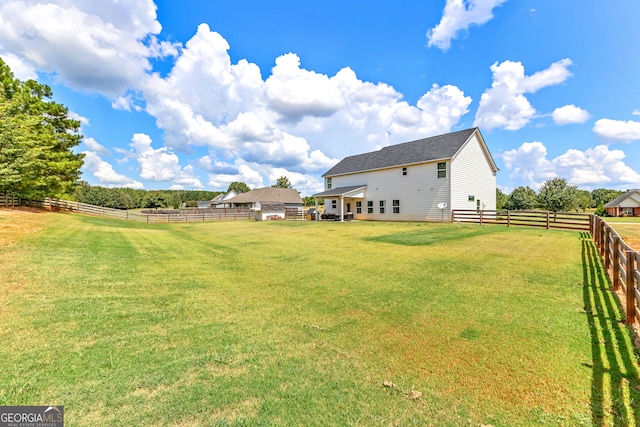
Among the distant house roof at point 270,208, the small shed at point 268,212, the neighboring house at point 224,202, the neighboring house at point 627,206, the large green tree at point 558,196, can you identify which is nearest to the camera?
the large green tree at point 558,196

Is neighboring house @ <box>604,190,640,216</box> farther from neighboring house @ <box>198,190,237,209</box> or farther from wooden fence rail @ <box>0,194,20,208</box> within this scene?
wooden fence rail @ <box>0,194,20,208</box>

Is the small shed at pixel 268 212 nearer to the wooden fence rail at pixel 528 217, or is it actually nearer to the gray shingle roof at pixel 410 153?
the gray shingle roof at pixel 410 153

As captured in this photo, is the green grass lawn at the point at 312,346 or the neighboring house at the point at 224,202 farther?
the neighboring house at the point at 224,202

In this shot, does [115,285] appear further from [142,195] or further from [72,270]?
[142,195]

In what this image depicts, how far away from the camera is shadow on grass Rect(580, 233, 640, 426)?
2.54 m

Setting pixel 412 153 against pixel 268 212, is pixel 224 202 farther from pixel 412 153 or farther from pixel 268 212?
pixel 412 153

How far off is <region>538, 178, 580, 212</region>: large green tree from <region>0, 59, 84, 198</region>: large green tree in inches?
1983

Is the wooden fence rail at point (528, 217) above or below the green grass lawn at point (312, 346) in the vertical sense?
above

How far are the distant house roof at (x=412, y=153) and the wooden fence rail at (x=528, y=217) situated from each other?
4.93 m

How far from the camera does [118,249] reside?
30.3ft

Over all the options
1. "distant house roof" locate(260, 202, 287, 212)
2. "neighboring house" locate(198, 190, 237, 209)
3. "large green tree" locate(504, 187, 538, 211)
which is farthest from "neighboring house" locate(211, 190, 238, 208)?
"large green tree" locate(504, 187, 538, 211)

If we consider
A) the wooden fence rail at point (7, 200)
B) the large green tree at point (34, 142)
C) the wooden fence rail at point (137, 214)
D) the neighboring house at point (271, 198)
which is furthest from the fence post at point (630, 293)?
the neighboring house at point (271, 198)

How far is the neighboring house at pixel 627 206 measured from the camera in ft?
159

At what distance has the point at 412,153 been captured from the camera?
26.5 m
